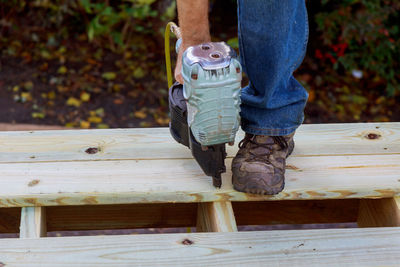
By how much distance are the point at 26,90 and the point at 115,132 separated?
1.82 meters

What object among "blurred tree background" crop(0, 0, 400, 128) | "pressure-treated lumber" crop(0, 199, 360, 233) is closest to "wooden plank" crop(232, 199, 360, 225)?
Answer: "pressure-treated lumber" crop(0, 199, 360, 233)

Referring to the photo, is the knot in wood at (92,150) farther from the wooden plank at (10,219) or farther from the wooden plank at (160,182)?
the wooden plank at (10,219)

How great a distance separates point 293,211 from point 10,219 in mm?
987

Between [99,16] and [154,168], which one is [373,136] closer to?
[154,168]

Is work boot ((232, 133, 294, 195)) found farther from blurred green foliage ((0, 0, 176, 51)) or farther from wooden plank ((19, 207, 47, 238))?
blurred green foliage ((0, 0, 176, 51))

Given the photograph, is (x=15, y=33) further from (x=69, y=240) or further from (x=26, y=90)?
(x=69, y=240)

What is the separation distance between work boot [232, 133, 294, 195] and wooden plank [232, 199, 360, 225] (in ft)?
0.65

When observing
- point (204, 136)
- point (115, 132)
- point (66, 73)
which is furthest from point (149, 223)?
point (66, 73)

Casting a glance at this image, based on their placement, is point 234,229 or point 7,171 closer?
point 234,229

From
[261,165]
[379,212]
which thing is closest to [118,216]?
[261,165]

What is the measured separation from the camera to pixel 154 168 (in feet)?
5.56

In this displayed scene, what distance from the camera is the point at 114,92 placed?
3.54 meters

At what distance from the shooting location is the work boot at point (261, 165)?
1560 mm

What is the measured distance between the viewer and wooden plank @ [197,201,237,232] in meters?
1.48
